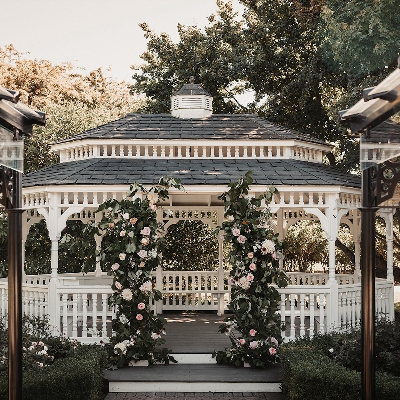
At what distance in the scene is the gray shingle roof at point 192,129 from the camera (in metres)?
12.7

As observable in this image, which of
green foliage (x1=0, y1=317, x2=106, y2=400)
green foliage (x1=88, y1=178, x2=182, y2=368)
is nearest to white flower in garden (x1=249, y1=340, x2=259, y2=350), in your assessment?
green foliage (x1=88, y1=178, x2=182, y2=368)

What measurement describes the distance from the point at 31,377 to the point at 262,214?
4.13 metres

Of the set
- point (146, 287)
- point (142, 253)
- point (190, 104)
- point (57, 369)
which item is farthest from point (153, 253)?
point (190, 104)

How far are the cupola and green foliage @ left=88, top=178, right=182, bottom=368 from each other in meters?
5.46

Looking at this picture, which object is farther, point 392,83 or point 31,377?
point 31,377

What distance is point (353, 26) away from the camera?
14.5 meters

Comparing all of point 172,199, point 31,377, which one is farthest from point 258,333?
point 172,199

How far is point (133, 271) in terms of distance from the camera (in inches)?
364

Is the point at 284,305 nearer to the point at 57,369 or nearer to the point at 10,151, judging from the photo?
the point at 57,369

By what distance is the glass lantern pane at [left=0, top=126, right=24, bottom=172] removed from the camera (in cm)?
500

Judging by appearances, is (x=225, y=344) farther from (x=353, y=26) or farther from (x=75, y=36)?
(x=75, y=36)

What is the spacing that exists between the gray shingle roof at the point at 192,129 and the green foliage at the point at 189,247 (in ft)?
21.1

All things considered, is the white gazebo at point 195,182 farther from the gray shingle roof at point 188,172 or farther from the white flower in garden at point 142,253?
the white flower in garden at point 142,253

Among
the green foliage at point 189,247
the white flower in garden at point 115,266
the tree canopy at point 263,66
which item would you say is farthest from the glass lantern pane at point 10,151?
the green foliage at point 189,247
